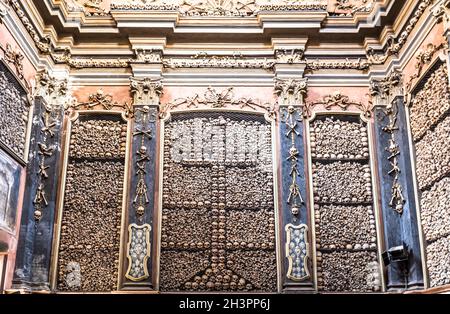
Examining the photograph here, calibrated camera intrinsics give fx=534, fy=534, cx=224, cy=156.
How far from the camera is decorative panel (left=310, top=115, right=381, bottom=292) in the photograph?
19.6ft

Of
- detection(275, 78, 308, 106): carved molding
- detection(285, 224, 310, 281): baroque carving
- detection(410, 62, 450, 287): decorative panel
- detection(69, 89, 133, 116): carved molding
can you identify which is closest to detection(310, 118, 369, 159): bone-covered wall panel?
detection(275, 78, 308, 106): carved molding

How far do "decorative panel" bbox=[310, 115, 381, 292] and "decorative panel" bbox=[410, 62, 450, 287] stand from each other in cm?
75

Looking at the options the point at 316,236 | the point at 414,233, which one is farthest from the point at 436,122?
the point at 316,236

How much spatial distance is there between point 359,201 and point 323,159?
2.12 feet

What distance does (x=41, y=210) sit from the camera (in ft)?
→ 19.7

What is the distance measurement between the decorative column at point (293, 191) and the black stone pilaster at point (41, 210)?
8.60ft

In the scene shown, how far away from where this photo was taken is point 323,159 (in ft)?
20.9

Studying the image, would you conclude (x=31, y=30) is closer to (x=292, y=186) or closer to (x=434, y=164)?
(x=292, y=186)

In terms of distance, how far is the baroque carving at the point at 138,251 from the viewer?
19.2ft

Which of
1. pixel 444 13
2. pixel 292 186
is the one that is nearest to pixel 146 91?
pixel 292 186

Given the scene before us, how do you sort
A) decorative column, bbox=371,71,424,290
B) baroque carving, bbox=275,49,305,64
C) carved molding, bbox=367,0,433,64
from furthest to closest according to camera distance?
1. baroque carving, bbox=275,49,305,64
2. decorative column, bbox=371,71,424,290
3. carved molding, bbox=367,0,433,64

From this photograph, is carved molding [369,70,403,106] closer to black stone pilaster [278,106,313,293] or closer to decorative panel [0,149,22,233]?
black stone pilaster [278,106,313,293]

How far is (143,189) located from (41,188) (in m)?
1.14

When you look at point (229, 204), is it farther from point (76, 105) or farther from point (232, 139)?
point (76, 105)
